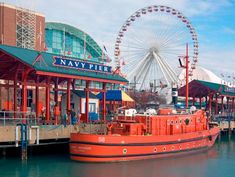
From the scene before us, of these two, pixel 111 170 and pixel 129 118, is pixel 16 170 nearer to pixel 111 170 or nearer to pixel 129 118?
pixel 111 170

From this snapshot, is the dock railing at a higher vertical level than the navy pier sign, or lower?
lower

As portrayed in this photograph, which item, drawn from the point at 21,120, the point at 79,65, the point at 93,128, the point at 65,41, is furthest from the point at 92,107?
the point at 65,41

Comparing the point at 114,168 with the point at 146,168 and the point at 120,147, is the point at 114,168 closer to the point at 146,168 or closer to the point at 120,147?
the point at 120,147

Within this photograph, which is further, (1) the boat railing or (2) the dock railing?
(1) the boat railing

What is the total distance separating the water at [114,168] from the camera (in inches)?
1048

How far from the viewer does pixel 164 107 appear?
39.3 m

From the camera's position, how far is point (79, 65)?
3541 centimetres

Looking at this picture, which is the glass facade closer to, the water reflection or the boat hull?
the boat hull

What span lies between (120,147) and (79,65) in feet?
29.9

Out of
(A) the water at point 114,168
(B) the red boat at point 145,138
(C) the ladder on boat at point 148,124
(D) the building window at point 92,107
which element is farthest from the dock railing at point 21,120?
(C) the ladder on boat at point 148,124

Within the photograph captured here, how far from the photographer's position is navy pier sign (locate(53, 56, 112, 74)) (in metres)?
33.6

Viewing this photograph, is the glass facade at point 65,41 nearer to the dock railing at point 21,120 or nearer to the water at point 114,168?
the dock railing at point 21,120

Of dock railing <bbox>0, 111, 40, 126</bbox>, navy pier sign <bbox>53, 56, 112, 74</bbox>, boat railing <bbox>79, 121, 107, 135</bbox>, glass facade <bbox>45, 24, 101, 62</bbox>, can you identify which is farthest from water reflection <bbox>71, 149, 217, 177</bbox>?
glass facade <bbox>45, 24, 101, 62</bbox>

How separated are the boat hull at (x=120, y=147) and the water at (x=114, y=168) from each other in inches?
23.2
